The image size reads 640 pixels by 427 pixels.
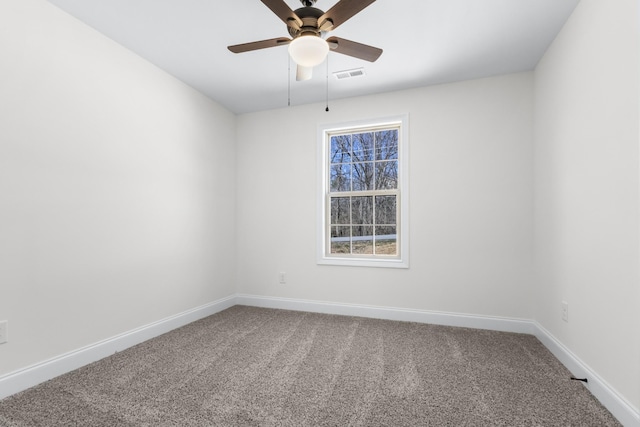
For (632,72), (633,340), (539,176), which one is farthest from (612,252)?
(539,176)

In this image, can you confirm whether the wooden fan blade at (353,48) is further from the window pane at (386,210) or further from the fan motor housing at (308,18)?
the window pane at (386,210)

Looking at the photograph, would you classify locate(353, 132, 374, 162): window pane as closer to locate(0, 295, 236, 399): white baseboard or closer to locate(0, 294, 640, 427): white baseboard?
locate(0, 294, 640, 427): white baseboard

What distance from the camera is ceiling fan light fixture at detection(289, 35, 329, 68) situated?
5.38 feet

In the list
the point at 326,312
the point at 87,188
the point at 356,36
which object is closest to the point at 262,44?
the point at 356,36

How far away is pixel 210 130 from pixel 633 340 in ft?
12.8

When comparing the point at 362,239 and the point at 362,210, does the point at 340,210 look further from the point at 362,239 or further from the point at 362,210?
the point at 362,239

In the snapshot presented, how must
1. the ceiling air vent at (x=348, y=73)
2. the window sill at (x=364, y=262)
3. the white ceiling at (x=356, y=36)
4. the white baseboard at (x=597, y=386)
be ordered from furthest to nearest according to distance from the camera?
the window sill at (x=364, y=262) < the ceiling air vent at (x=348, y=73) < the white ceiling at (x=356, y=36) < the white baseboard at (x=597, y=386)

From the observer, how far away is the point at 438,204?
3236 mm

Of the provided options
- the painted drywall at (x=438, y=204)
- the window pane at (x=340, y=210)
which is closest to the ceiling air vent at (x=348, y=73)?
the painted drywall at (x=438, y=204)

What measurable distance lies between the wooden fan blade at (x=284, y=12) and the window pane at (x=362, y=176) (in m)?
2.10

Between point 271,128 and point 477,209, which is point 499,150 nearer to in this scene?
point 477,209

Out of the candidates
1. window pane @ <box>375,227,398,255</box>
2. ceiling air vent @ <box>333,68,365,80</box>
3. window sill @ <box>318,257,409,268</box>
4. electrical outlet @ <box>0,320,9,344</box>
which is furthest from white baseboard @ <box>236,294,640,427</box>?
ceiling air vent @ <box>333,68,365,80</box>

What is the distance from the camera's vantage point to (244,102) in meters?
3.75

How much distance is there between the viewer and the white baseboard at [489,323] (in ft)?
5.42
